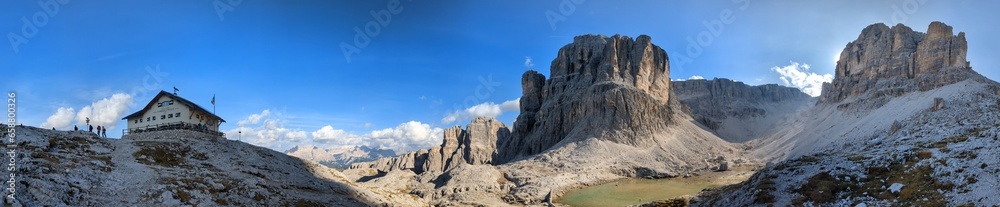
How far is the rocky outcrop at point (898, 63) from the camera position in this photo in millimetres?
127250

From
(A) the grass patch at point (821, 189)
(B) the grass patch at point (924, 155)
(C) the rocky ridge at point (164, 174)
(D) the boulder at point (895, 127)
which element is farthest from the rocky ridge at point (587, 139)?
(B) the grass patch at point (924, 155)

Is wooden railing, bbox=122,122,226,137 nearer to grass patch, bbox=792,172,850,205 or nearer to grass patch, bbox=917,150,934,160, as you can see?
grass patch, bbox=792,172,850,205

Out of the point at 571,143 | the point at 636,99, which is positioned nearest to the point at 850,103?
the point at 636,99

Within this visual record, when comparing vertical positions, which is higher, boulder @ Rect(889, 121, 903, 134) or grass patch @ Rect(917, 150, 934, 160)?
boulder @ Rect(889, 121, 903, 134)

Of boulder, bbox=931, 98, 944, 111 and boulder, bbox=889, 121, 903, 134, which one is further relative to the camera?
boulder, bbox=889, 121, 903, 134

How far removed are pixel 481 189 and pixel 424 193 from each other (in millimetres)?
11035

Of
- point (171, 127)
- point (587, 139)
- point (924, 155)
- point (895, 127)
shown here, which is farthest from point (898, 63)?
point (171, 127)

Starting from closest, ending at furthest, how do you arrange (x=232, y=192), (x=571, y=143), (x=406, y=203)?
(x=232, y=192) → (x=406, y=203) → (x=571, y=143)

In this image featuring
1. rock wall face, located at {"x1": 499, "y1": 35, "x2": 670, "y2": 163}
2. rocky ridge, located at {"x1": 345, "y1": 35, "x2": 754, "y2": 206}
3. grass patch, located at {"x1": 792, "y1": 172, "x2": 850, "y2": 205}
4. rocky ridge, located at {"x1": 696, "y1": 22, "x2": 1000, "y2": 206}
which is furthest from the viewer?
rock wall face, located at {"x1": 499, "y1": 35, "x2": 670, "y2": 163}

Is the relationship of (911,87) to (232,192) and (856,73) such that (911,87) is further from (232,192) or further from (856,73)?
(232,192)

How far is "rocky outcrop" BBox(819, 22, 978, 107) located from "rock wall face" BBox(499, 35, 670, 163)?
60.2 metres

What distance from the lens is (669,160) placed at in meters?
128

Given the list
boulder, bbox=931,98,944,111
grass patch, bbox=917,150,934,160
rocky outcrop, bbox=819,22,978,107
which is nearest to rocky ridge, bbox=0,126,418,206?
grass patch, bbox=917,150,934,160

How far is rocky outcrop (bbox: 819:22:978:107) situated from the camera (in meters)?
127
